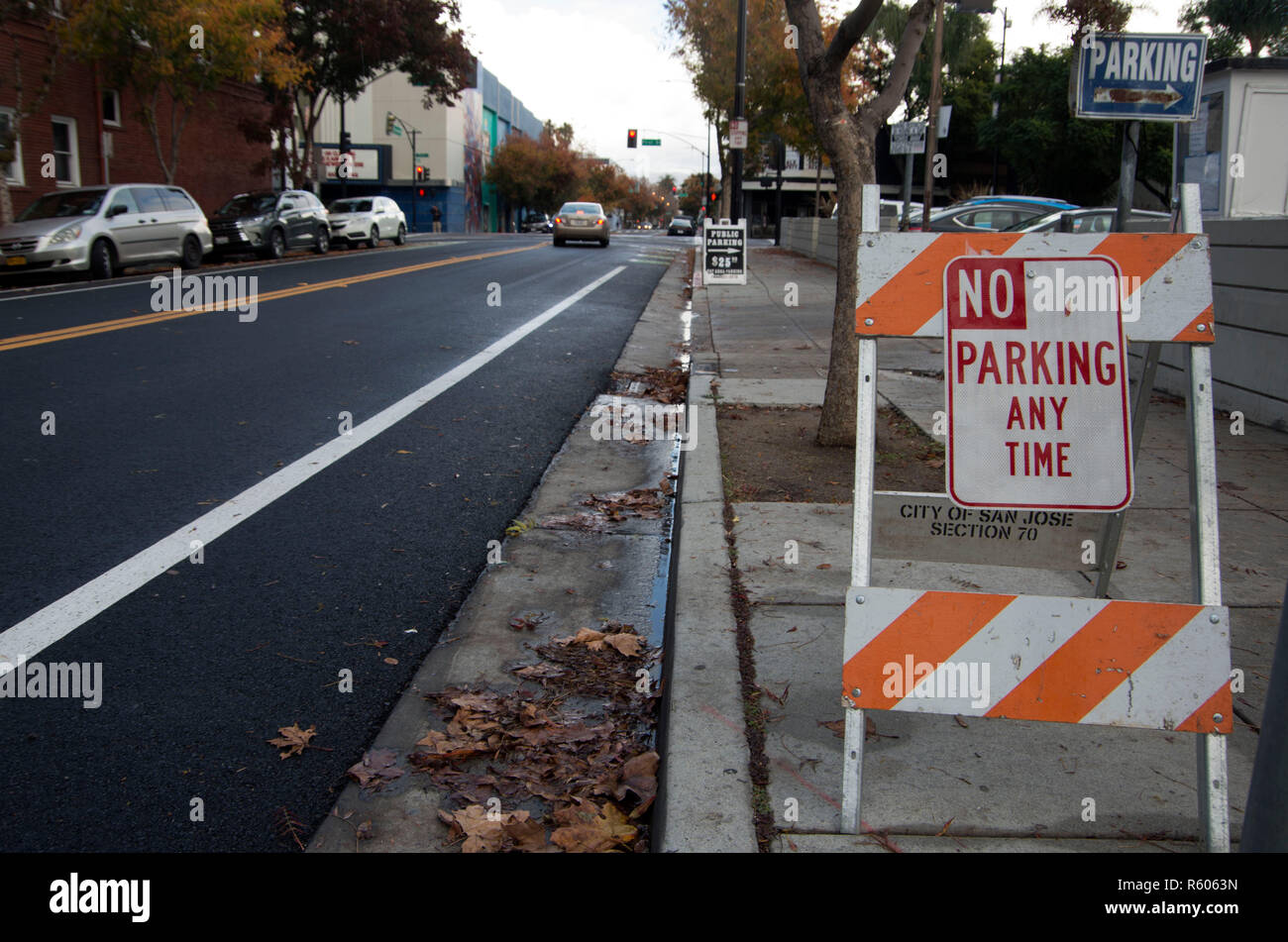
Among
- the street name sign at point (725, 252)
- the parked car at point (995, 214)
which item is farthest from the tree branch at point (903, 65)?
the parked car at point (995, 214)

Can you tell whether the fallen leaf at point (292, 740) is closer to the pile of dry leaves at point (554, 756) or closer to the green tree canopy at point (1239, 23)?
the pile of dry leaves at point (554, 756)

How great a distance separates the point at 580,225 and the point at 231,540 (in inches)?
1279

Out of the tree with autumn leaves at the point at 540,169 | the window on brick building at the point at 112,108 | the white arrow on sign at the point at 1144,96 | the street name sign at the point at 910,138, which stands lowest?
the white arrow on sign at the point at 1144,96

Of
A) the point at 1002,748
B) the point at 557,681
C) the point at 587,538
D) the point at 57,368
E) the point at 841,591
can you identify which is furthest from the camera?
the point at 57,368

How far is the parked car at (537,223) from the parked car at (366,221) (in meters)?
45.1

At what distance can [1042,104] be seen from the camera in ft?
162

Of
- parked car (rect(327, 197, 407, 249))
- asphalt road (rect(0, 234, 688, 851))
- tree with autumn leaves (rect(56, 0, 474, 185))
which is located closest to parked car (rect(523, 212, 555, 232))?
tree with autumn leaves (rect(56, 0, 474, 185))

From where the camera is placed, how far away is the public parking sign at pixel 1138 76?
6516 mm

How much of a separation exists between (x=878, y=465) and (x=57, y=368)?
6.78 metres

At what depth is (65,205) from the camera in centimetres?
1870
